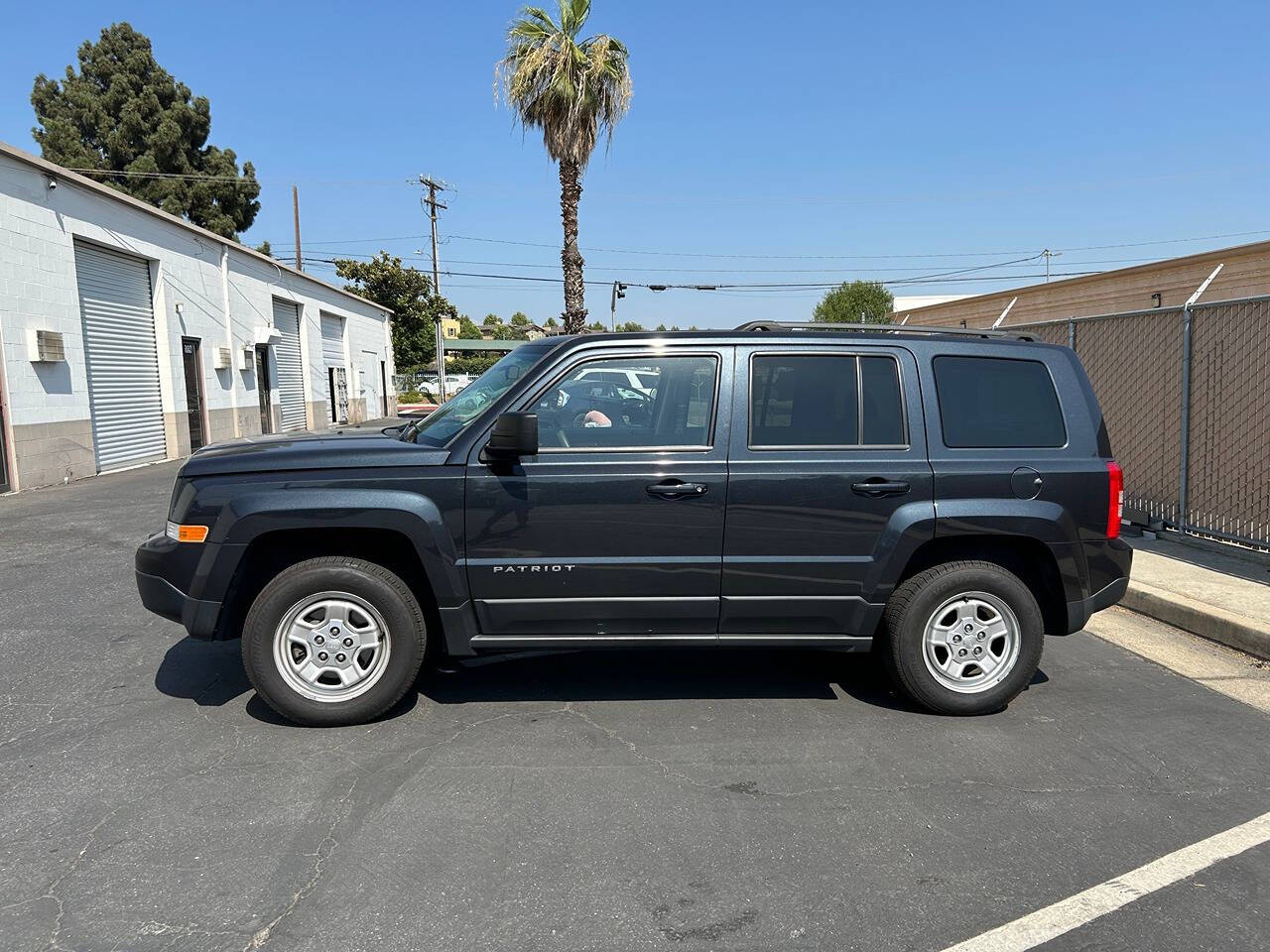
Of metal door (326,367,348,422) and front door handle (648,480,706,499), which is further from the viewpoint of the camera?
metal door (326,367,348,422)

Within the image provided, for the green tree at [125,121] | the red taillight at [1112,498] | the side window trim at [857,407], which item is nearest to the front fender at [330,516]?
the side window trim at [857,407]

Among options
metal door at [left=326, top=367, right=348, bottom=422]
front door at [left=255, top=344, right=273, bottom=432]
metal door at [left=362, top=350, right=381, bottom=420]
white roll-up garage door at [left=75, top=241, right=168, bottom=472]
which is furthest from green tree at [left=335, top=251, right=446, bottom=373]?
white roll-up garage door at [left=75, top=241, right=168, bottom=472]

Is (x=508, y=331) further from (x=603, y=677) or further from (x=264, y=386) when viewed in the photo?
(x=603, y=677)

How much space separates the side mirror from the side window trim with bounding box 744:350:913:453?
1.08m

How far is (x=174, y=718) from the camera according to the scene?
14.6 feet

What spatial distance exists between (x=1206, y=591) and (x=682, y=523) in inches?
187

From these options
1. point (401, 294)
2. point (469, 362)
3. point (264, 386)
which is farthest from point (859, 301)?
point (469, 362)

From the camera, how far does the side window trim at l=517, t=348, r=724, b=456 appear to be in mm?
4316

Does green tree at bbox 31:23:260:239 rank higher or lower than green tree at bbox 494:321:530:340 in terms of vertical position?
higher

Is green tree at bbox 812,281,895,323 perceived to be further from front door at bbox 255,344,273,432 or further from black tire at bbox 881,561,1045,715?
black tire at bbox 881,561,1045,715

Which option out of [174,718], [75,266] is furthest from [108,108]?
[174,718]

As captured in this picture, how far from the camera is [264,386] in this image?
24.8 meters

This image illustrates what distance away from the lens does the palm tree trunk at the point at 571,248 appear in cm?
2022

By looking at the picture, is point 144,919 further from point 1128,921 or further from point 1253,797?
point 1253,797
